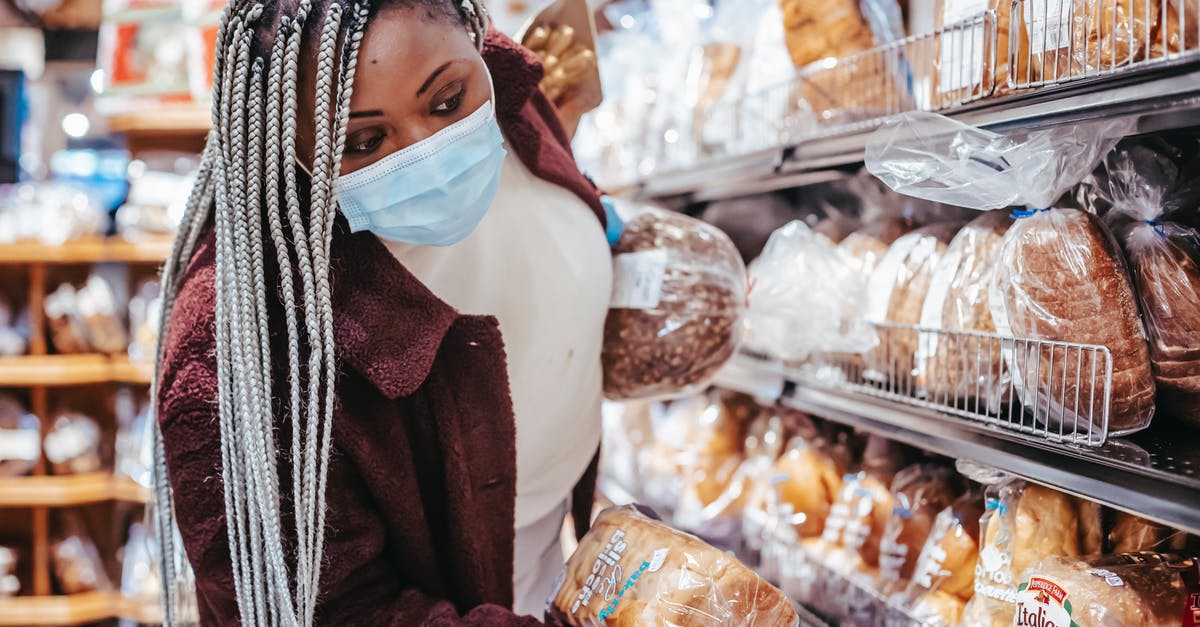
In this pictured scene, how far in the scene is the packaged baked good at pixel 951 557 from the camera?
4.19 feet

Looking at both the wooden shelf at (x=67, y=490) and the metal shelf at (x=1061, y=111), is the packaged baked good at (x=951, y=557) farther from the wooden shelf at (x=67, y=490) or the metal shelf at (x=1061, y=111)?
the wooden shelf at (x=67, y=490)

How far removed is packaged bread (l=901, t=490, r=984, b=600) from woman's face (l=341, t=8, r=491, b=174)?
2.99 feet

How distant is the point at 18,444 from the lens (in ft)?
10.2

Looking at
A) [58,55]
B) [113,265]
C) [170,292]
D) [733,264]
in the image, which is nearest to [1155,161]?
[733,264]

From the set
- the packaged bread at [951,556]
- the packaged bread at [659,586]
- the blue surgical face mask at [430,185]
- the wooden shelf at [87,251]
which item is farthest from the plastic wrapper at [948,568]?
the wooden shelf at [87,251]

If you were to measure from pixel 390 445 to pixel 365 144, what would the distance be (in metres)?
0.39

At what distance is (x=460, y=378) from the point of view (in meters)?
1.22

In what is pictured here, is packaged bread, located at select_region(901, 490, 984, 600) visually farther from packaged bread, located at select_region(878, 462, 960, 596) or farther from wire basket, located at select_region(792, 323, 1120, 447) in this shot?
wire basket, located at select_region(792, 323, 1120, 447)

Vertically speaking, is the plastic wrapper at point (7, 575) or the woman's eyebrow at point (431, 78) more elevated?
the woman's eyebrow at point (431, 78)

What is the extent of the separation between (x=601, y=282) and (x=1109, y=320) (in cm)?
71

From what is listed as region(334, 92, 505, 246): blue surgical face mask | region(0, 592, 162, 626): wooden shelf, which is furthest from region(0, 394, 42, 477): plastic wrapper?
region(334, 92, 505, 246): blue surgical face mask

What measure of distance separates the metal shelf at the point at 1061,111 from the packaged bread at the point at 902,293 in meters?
0.16

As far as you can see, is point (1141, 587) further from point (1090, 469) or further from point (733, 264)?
point (733, 264)

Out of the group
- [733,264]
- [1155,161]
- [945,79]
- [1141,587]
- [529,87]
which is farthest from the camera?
[733,264]
